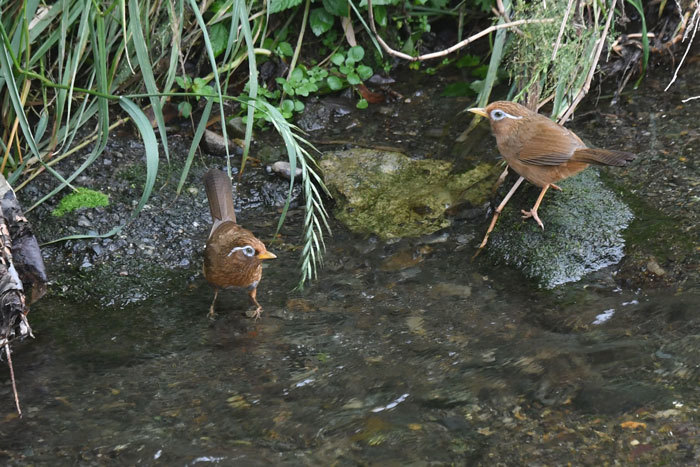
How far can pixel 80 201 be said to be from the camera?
17.3 feet

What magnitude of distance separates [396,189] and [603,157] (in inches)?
62.5

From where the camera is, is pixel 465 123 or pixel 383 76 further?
pixel 383 76

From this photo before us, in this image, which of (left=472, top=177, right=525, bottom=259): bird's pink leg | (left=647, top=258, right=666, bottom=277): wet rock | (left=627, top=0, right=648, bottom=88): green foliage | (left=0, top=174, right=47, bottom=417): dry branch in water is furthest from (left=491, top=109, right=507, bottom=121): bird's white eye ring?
(left=0, top=174, right=47, bottom=417): dry branch in water

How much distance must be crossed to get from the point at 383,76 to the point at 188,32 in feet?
6.04

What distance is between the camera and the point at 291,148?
401 centimetres

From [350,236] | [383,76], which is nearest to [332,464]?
[350,236]

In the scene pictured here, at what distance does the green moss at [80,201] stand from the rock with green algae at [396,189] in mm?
1566

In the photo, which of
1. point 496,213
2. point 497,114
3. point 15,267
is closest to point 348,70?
point 497,114

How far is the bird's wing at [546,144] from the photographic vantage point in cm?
459

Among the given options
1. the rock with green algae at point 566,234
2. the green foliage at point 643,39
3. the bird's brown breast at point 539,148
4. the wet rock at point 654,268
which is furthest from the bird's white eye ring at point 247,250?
the green foliage at point 643,39

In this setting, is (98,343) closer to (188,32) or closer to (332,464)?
(332,464)

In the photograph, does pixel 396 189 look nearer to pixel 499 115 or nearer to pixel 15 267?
pixel 499 115

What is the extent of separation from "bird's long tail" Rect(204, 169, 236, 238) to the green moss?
2.84 feet

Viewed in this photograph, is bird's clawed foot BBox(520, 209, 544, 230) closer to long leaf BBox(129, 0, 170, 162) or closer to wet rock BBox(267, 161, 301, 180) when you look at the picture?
wet rock BBox(267, 161, 301, 180)
